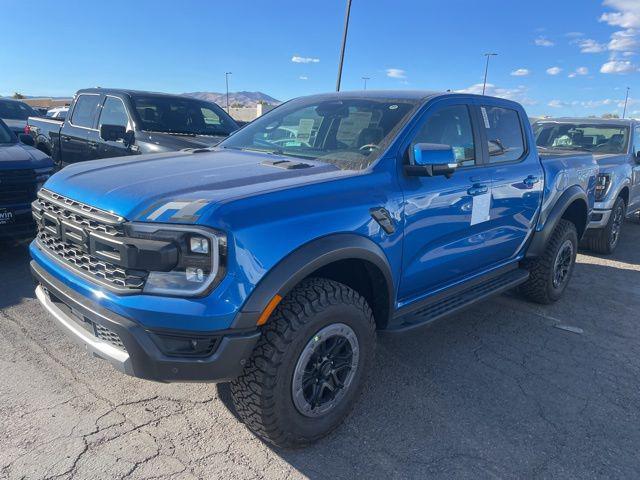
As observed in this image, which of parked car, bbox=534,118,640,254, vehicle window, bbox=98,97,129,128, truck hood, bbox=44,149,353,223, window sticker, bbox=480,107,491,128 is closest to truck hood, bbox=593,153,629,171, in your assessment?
→ parked car, bbox=534,118,640,254

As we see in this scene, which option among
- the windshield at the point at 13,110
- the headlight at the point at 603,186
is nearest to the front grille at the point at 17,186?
the headlight at the point at 603,186

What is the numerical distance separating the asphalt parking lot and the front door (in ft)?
1.94

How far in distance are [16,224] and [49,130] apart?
360 centimetres

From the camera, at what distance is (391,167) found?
9.54ft

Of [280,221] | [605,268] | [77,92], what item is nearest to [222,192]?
[280,221]

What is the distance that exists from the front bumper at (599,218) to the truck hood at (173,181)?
17.7 feet

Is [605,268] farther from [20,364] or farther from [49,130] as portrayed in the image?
[49,130]

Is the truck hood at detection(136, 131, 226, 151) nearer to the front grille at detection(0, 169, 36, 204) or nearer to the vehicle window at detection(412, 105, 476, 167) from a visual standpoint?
the front grille at detection(0, 169, 36, 204)

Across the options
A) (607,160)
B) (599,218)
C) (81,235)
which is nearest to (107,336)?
(81,235)

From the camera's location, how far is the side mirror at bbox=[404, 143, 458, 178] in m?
2.83

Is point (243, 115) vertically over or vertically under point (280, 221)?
over

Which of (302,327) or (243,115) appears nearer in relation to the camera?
(302,327)

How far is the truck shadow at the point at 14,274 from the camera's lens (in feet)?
14.1

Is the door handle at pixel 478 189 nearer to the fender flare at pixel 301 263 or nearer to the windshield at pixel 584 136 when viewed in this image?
the fender flare at pixel 301 263
